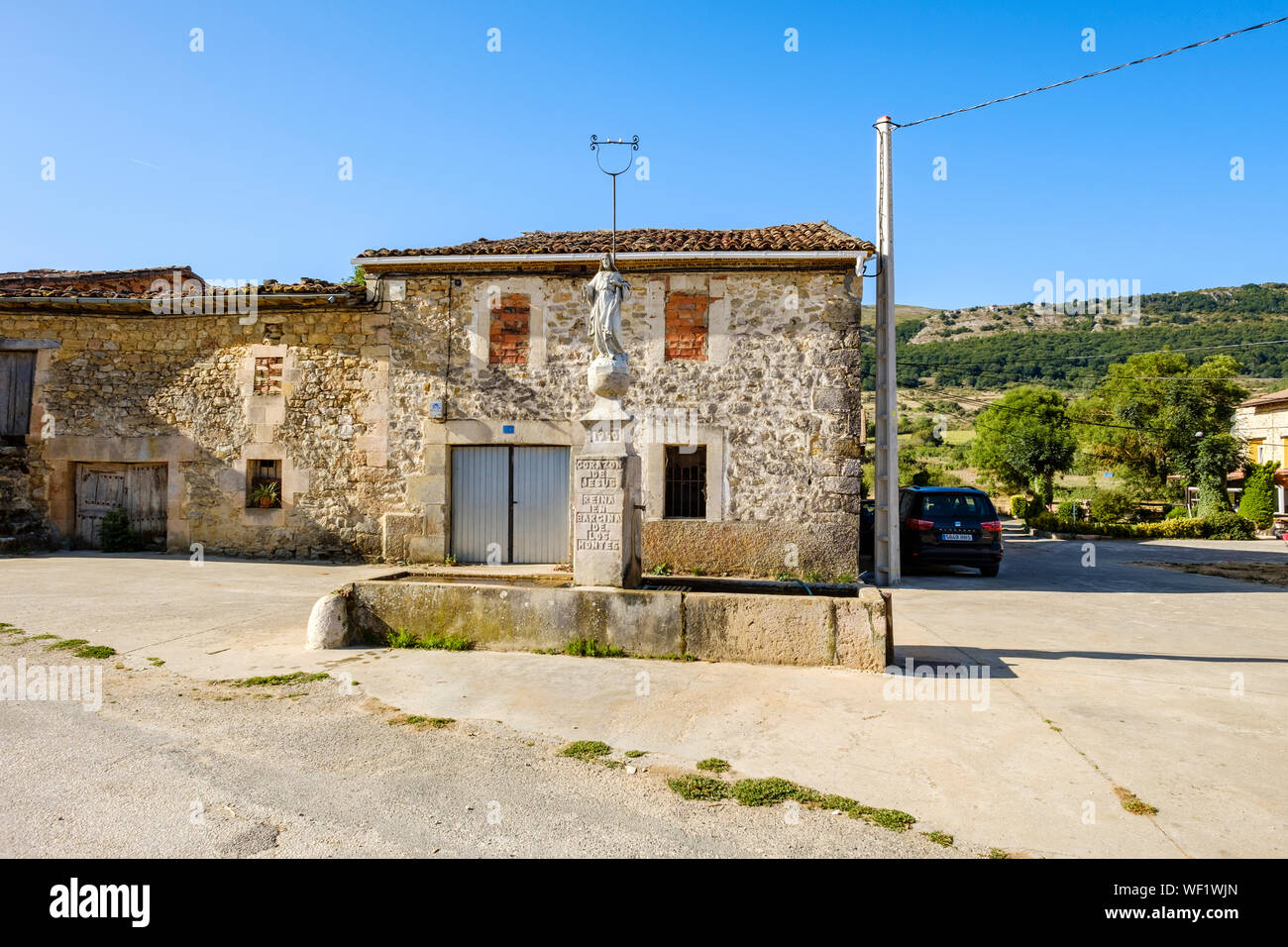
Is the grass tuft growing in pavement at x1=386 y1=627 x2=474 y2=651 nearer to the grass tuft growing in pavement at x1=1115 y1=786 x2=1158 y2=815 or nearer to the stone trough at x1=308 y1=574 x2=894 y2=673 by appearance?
the stone trough at x1=308 y1=574 x2=894 y2=673

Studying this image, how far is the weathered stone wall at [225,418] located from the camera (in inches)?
456

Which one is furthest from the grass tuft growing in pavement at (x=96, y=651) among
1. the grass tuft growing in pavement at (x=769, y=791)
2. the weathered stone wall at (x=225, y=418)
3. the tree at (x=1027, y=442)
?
the tree at (x=1027, y=442)

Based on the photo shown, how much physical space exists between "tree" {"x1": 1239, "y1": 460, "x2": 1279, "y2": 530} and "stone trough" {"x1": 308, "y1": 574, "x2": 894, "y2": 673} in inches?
905

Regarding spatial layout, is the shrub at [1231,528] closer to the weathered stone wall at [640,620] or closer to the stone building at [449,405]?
the stone building at [449,405]

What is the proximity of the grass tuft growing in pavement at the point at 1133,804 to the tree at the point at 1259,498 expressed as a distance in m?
24.5

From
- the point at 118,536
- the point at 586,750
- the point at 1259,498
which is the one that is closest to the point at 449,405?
the point at 118,536

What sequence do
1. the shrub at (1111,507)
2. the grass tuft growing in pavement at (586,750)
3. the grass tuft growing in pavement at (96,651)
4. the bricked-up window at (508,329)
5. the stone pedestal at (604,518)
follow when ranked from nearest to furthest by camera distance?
the grass tuft growing in pavement at (586,750) → the grass tuft growing in pavement at (96,651) → the stone pedestal at (604,518) → the bricked-up window at (508,329) → the shrub at (1111,507)

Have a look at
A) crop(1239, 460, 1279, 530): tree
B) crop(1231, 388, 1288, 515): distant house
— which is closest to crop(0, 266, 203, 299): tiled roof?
crop(1239, 460, 1279, 530): tree

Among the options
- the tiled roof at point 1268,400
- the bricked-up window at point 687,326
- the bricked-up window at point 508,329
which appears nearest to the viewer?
the bricked-up window at point 687,326

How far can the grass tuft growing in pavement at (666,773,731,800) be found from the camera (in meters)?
3.28
